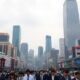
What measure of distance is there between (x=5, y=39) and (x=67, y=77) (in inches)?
7457

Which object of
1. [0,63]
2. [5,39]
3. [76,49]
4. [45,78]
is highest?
[5,39]

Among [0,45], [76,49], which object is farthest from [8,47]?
[76,49]

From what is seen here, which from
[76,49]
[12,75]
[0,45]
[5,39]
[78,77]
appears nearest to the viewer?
[12,75]

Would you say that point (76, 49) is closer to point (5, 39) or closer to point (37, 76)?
point (5, 39)

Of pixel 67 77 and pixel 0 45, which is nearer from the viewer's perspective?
pixel 67 77

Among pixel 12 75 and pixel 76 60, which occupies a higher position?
pixel 76 60

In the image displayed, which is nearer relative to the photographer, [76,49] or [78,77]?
[78,77]

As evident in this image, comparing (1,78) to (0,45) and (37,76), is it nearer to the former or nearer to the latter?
(37,76)

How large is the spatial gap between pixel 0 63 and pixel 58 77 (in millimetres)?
114870

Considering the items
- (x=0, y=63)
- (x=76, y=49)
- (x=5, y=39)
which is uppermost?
(x=5, y=39)

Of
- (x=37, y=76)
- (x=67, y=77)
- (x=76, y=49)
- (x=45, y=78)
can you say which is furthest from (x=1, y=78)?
(x=76, y=49)

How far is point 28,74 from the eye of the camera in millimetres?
13602

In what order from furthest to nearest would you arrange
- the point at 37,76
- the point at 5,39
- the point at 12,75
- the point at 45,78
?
the point at 5,39, the point at 37,76, the point at 45,78, the point at 12,75

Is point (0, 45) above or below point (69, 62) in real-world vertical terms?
above
